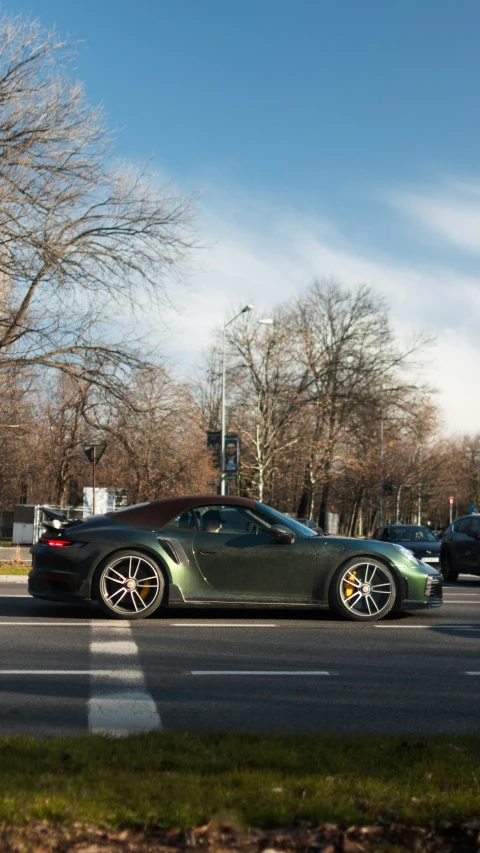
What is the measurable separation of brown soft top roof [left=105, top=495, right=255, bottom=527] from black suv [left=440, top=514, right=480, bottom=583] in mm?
9885

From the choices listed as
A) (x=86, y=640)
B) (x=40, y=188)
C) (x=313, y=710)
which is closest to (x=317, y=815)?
(x=313, y=710)

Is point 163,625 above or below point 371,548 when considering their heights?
below

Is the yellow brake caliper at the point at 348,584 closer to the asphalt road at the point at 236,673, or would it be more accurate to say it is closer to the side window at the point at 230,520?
the asphalt road at the point at 236,673

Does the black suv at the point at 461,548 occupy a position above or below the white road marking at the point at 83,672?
above

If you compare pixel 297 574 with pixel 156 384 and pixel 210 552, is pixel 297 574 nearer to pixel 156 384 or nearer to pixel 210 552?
pixel 210 552

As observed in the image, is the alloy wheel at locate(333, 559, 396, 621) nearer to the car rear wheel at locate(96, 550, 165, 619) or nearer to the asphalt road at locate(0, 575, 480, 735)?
the asphalt road at locate(0, 575, 480, 735)

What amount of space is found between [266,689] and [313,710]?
2.28 feet

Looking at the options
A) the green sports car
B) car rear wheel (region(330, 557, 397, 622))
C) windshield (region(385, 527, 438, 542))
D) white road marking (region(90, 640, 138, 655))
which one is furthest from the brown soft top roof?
windshield (region(385, 527, 438, 542))

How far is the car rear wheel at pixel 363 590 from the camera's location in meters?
10.1

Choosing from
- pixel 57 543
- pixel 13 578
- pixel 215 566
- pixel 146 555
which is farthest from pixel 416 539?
pixel 57 543

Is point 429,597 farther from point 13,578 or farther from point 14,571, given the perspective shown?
point 14,571

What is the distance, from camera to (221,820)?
3680 millimetres

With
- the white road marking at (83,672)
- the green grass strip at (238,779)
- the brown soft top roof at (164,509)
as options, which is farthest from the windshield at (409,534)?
the green grass strip at (238,779)

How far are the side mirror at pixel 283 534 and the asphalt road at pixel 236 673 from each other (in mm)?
860
